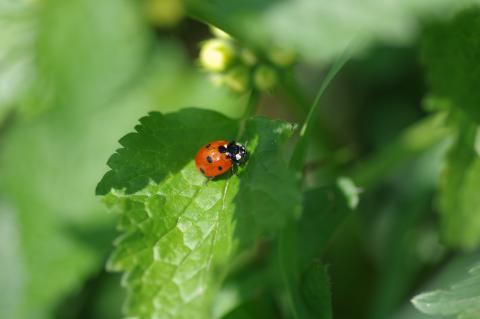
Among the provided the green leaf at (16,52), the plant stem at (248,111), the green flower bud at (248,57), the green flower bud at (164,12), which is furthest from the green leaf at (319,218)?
the green flower bud at (164,12)

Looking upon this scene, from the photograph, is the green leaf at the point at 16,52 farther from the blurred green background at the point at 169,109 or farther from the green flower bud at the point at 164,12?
the green flower bud at the point at 164,12

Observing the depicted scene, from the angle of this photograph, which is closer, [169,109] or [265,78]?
[265,78]

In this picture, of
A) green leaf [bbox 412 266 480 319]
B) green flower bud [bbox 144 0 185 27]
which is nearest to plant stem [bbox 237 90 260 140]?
green leaf [bbox 412 266 480 319]

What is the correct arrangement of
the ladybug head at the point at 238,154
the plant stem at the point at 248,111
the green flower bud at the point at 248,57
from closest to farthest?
1. the ladybug head at the point at 238,154
2. the plant stem at the point at 248,111
3. the green flower bud at the point at 248,57

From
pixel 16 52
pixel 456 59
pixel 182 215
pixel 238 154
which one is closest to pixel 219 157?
pixel 238 154

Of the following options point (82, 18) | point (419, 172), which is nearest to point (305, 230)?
point (419, 172)

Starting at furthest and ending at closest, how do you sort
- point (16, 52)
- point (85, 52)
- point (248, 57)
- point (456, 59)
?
point (85, 52)
point (16, 52)
point (248, 57)
point (456, 59)

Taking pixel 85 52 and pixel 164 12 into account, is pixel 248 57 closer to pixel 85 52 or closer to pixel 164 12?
pixel 85 52
